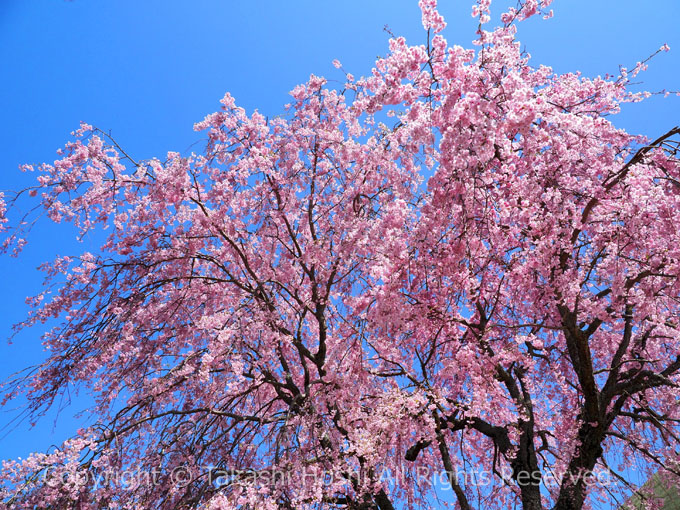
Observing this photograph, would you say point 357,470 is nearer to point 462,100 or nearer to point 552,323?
point 552,323

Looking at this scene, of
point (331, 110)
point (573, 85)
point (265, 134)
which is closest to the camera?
point (573, 85)

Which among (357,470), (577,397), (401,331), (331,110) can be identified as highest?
(331,110)

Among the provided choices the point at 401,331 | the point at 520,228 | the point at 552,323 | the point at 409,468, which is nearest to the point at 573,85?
the point at 520,228

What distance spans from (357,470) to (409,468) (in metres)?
1.67

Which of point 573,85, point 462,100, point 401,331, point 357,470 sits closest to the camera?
point 462,100

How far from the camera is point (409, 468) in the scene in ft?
24.8

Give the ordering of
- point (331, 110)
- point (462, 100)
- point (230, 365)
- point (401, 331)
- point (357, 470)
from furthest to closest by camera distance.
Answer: point (331, 110), point (401, 331), point (357, 470), point (230, 365), point (462, 100)

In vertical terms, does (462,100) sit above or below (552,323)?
above

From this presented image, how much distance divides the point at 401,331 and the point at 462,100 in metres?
3.37

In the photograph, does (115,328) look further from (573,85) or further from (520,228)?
(573,85)

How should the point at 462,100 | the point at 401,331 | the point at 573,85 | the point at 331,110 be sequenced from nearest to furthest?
the point at 462,100, the point at 401,331, the point at 573,85, the point at 331,110

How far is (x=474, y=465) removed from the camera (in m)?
8.45

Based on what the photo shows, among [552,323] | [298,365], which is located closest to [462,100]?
[552,323]

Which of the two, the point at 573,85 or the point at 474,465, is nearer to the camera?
the point at 573,85
